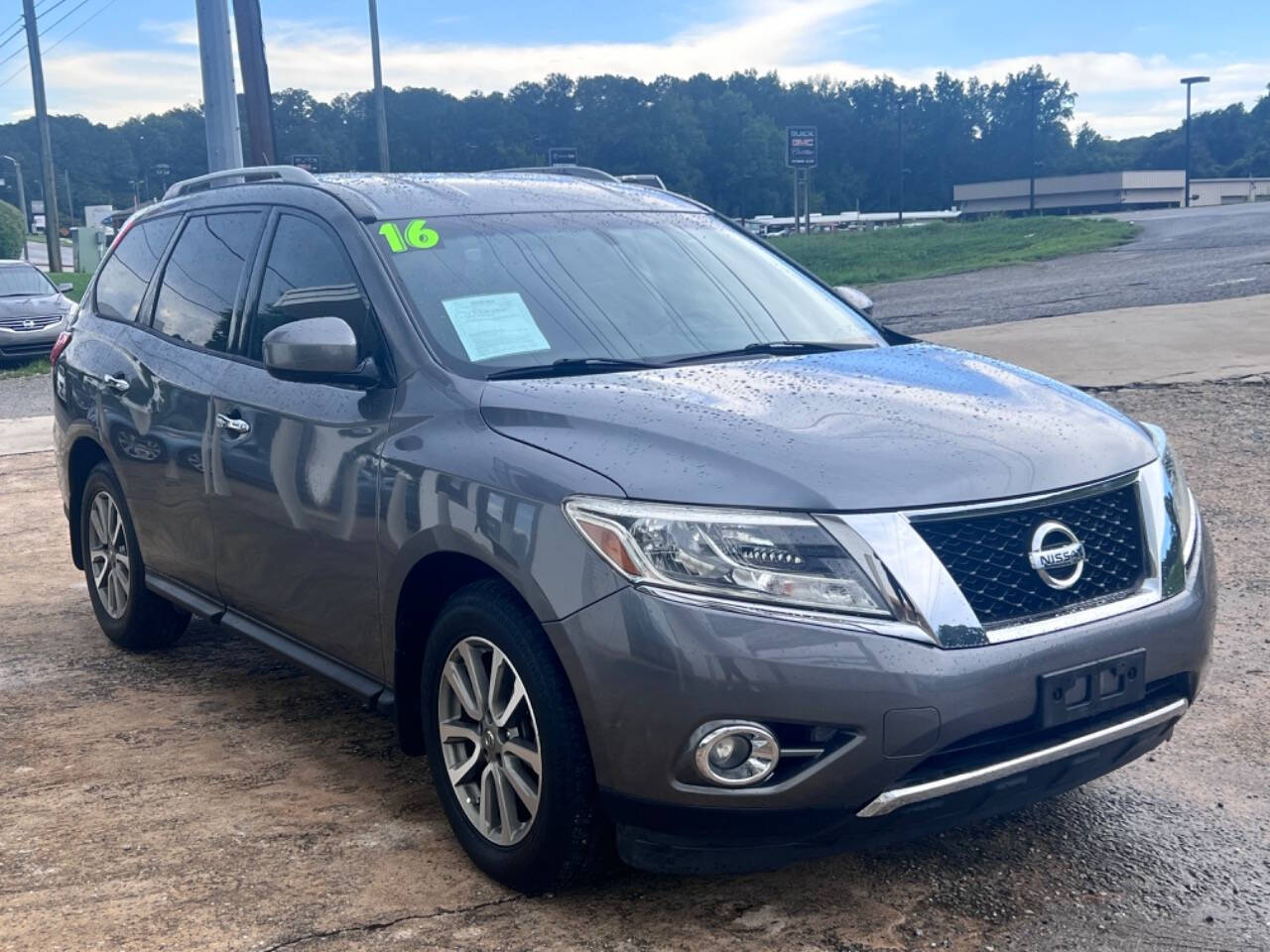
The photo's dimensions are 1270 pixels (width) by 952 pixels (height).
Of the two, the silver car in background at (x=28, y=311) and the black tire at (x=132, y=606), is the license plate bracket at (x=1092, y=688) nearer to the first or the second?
the black tire at (x=132, y=606)

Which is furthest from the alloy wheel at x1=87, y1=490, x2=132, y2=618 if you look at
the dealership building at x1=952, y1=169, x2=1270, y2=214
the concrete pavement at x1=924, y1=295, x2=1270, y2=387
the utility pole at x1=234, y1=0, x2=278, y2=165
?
the dealership building at x1=952, y1=169, x2=1270, y2=214

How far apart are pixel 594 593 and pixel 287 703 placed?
2.47 m

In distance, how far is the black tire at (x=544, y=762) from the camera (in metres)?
3.16

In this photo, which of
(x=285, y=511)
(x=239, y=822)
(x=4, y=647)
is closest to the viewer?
(x=239, y=822)

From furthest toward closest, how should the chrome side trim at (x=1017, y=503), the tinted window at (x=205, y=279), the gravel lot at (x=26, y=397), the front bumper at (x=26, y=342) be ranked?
the front bumper at (x=26, y=342) < the gravel lot at (x=26, y=397) < the tinted window at (x=205, y=279) < the chrome side trim at (x=1017, y=503)

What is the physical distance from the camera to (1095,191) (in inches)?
3305

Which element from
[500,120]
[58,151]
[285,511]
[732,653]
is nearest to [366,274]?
[285,511]

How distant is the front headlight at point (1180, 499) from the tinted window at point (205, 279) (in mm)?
2983

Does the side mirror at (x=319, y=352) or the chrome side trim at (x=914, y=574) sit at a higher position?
the side mirror at (x=319, y=352)

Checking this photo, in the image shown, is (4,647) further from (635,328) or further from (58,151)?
(58,151)

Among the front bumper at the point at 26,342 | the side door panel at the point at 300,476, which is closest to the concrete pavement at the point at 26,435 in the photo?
the front bumper at the point at 26,342

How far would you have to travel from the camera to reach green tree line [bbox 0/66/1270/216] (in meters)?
67.0

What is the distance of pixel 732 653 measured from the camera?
9.55 ft

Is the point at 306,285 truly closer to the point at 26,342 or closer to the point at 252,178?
the point at 252,178
